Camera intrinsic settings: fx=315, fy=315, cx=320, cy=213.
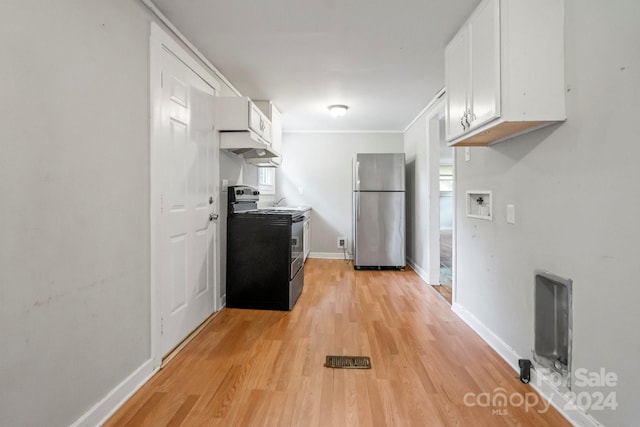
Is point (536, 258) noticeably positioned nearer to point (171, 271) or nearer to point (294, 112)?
point (171, 271)

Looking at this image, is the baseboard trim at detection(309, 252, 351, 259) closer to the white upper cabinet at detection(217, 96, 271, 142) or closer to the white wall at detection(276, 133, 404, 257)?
the white wall at detection(276, 133, 404, 257)

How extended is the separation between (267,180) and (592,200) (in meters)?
4.42

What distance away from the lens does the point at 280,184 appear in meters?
5.53

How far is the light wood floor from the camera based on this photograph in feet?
4.99

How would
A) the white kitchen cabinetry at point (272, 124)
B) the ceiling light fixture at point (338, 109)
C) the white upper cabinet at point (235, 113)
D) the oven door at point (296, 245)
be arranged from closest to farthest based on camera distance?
the white upper cabinet at point (235, 113) → the oven door at point (296, 245) → the white kitchen cabinetry at point (272, 124) → the ceiling light fixture at point (338, 109)

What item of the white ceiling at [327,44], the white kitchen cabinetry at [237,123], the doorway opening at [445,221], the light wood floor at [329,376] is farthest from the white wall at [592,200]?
the white kitchen cabinetry at [237,123]

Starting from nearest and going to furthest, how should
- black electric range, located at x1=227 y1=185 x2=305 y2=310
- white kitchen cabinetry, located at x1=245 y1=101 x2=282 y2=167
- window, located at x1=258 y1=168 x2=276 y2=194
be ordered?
1. black electric range, located at x1=227 y1=185 x2=305 y2=310
2. white kitchen cabinetry, located at x1=245 y1=101 x2=282 y2=167
3. window, located at x1=258 y1=168 x2=276 y2=194

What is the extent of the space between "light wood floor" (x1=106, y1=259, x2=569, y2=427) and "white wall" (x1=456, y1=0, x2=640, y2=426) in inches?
15.6

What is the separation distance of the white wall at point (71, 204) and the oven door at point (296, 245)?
1456 mm

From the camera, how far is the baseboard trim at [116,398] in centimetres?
142

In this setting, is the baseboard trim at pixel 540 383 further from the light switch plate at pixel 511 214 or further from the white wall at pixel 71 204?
the white wall at pixel 71 204

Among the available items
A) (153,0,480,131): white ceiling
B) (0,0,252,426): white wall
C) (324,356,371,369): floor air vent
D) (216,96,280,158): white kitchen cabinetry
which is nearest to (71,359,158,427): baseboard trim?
(0,0,252,426): white wall

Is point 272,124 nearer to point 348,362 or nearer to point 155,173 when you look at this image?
point 155,173

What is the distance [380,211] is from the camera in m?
4.66
